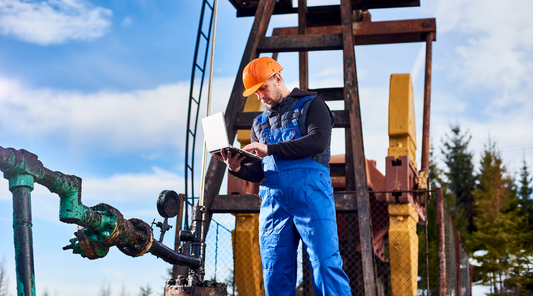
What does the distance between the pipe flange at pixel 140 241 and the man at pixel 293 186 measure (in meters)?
0.78

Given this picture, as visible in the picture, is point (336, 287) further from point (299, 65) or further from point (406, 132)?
point (299, 65)

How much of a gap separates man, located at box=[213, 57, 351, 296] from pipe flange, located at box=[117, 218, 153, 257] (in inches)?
30.7

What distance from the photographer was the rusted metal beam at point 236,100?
230 inches

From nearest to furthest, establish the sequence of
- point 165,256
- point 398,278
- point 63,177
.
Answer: point 63,177
point 165,256
point 398,278

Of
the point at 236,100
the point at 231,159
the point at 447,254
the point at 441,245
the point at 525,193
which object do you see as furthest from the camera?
the point at 525,193

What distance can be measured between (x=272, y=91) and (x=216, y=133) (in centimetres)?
55

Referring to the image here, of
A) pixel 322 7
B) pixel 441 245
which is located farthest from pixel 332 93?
pixel 441 245

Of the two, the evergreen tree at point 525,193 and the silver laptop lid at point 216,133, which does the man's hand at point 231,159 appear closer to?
the silver laptop lid at point 216,133

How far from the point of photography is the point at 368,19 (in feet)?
28.4

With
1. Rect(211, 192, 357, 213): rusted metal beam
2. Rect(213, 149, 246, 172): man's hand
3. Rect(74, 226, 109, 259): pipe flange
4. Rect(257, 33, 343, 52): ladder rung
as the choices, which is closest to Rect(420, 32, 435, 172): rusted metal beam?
Rect(257, 33, 343, 52): ladder rung

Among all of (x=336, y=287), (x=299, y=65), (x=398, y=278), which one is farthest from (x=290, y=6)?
(x=336, y=287)

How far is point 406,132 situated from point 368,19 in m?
2.70

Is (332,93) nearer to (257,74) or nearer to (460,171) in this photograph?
(257,74)

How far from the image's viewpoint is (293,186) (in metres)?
3.24
